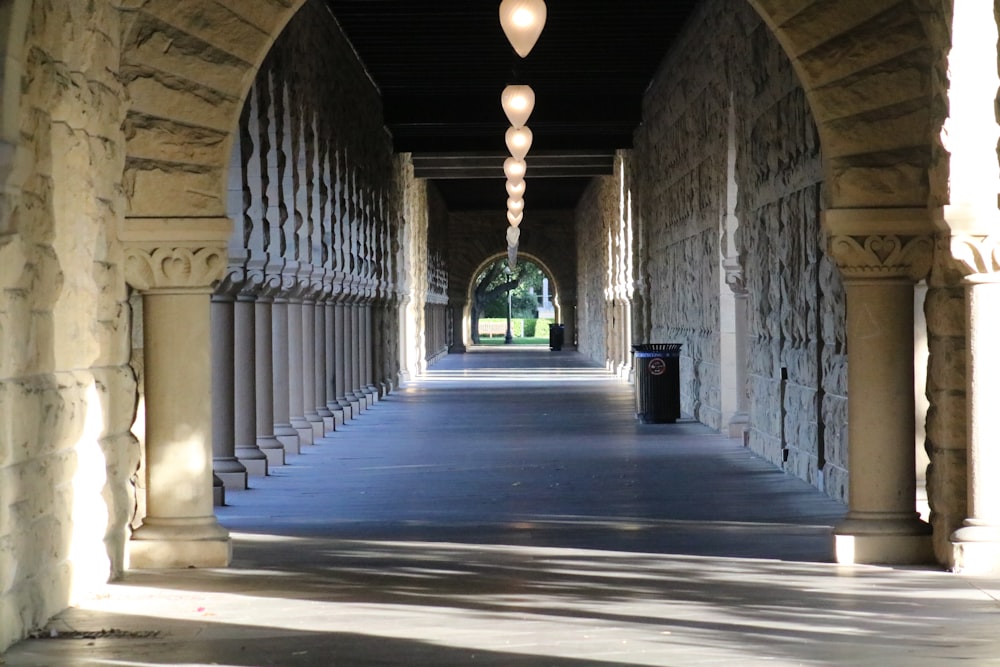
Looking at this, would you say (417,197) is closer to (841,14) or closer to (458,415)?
(458,415)

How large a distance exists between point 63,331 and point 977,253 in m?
4.00

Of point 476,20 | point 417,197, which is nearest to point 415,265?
point 417,197

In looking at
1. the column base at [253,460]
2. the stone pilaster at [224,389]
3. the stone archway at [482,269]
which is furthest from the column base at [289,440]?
the stone archway at [482,269]

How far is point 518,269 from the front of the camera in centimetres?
7894

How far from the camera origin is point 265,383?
45.1 ft

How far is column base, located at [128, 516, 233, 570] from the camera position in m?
7.65

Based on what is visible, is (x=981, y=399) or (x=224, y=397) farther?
(x=224, y=397)

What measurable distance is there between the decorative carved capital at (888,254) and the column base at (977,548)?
1.32 m

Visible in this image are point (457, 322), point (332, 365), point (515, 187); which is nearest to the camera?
point (332, 365)

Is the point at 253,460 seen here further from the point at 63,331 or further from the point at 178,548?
the point at 63,331

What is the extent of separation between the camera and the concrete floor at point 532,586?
5617mm

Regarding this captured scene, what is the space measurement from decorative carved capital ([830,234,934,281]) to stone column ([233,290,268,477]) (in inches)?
246

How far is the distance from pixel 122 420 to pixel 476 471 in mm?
5445

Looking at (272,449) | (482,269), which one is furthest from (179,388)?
(482,269)
